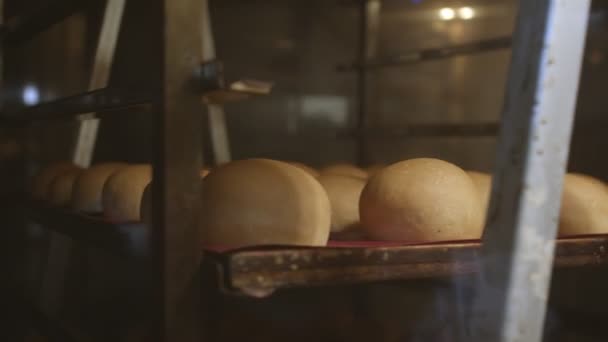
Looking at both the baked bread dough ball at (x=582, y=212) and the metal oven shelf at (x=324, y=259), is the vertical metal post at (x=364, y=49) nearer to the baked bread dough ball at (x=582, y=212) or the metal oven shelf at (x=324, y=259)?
the baked bread dough ball at (x=582, y=212)

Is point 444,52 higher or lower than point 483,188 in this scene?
higher

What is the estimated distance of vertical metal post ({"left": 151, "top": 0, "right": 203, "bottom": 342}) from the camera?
716 mm

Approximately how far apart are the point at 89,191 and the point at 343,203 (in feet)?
1.70

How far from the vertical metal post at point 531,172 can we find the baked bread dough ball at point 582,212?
21.0 inches

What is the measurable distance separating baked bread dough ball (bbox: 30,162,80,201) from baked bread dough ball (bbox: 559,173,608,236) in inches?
43.7

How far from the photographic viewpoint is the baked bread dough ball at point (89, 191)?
1.27 m

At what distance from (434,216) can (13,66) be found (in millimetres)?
1653

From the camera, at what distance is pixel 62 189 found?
1405mm

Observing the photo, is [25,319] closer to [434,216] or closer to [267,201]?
[267,201]

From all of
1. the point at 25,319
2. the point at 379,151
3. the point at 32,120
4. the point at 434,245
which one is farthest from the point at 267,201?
the point at 379,151

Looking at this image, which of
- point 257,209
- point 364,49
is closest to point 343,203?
point 257,209

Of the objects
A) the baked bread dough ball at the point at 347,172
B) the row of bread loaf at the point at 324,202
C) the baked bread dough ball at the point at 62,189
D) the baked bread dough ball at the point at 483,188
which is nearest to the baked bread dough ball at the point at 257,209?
the row of bread loaf at the point at 324,202

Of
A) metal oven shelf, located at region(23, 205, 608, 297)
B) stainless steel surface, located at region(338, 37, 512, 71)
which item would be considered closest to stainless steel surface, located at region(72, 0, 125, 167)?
metal oven shelf, located at region(23, 205, 608, 297)

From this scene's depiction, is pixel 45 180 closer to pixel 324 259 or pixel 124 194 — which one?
pixel 124 194
